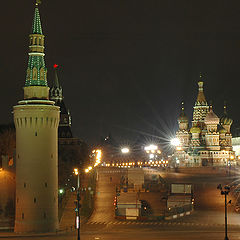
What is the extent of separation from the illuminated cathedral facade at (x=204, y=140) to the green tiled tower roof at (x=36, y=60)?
8836 cm

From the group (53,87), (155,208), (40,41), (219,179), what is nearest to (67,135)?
(53,87)

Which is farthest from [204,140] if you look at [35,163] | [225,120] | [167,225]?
[35,163]

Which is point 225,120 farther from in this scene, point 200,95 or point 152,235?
point 152,235

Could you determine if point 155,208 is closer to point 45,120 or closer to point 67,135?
point 45,120

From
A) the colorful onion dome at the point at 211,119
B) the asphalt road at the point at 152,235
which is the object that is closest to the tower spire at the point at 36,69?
the asphalt road at the point at 152,235

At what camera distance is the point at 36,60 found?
2515 inches

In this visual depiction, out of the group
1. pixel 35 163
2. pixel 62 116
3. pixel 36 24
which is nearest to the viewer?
pixel 35 163

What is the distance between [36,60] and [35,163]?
10.3 meters

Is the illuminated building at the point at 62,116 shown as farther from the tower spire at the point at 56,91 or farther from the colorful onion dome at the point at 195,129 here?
the colorful onion dome at the point at 195,129

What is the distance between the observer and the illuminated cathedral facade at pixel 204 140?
492 feet

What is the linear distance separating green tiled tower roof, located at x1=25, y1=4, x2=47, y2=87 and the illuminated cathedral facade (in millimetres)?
88359

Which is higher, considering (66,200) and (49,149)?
(49,149)

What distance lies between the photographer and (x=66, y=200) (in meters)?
76.8

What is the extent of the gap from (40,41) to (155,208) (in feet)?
94.7
